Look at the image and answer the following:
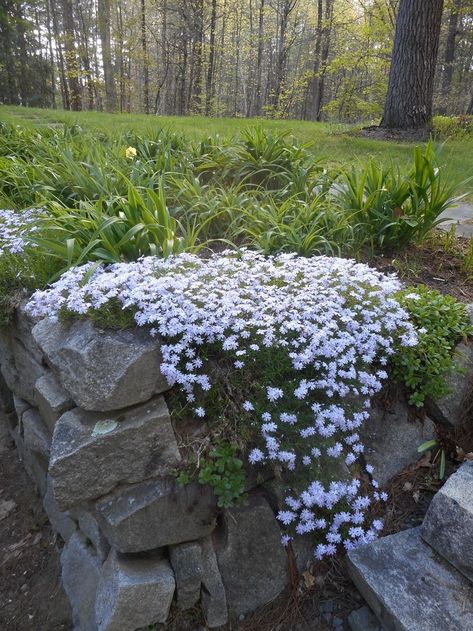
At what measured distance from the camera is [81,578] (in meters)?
2.31

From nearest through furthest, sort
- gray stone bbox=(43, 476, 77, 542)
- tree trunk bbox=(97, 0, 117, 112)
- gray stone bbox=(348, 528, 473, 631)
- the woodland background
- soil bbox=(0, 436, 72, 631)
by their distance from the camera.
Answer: gray stone bbox=(348, 528, 473, 631) → soil bbox=(0, 436, 72, 631) → gray stone bbox=(43, 476, 77, 542) → the woodland background → tree trunk bbox=(97, 0, 117, 112)

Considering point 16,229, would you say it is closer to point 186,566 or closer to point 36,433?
point 36,433

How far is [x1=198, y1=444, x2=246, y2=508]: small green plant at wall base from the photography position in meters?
1.85

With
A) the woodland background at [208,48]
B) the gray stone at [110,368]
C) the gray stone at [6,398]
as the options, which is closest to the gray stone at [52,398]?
the gray stone at [110,368]

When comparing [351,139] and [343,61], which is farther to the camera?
[343,61]

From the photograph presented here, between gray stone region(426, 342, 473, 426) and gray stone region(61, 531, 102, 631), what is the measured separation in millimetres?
1851

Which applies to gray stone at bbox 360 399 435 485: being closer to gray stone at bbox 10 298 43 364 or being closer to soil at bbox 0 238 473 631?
soil at bbox 0 238 473 631

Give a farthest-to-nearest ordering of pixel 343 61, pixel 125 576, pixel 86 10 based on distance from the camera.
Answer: pixel 86 10 → pixel 343 61 → pixel 125 576

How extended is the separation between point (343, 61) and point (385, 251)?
13.1m

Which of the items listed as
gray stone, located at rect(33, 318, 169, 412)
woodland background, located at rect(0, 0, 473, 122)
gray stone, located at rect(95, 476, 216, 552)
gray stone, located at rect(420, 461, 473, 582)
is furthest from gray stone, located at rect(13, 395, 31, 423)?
woodland background, located at rect(0, 0, 473, 122)

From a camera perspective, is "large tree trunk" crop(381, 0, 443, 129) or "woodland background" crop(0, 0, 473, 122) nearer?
"large tree trunk" crop(381, 0, 443, 129)

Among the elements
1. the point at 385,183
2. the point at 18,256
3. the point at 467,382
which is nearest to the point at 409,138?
the point at 385,183

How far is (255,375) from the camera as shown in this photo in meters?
2.02

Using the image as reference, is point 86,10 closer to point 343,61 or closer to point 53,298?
point 343,61
